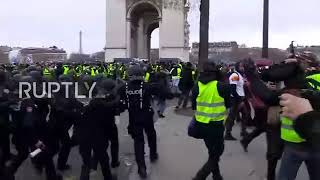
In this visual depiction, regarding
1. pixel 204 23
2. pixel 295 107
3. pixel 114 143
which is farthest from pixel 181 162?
pixel 204 23

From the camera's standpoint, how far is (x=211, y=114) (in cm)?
696

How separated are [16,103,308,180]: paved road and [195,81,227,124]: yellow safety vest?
1414 millimetres

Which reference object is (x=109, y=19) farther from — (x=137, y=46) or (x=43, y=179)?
(x=43, y=179)

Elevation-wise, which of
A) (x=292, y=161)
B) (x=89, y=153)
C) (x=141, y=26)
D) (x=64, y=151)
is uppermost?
(x=141, y=26)

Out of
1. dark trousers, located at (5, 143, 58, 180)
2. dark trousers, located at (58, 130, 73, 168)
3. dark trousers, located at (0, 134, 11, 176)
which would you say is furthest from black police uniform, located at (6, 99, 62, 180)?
dark trousers, located at (58, 130, 73, 168)

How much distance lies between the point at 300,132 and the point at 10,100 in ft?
17.5

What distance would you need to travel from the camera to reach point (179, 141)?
11.4 meters

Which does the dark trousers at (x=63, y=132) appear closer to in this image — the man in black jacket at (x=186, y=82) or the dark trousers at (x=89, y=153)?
the dark trousers at (x=89, y=153)

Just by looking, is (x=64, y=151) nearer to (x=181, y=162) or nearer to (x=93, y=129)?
(x=93, y=129)

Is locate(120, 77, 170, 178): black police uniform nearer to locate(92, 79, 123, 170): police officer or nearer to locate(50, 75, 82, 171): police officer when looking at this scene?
locate(92, 79, 123, 170): police officer

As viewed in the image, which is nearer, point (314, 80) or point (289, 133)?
point (289, 133)

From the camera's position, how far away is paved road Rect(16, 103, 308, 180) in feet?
27.1

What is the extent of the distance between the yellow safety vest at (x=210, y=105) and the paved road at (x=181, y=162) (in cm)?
141

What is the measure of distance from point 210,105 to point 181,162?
7.96ft
